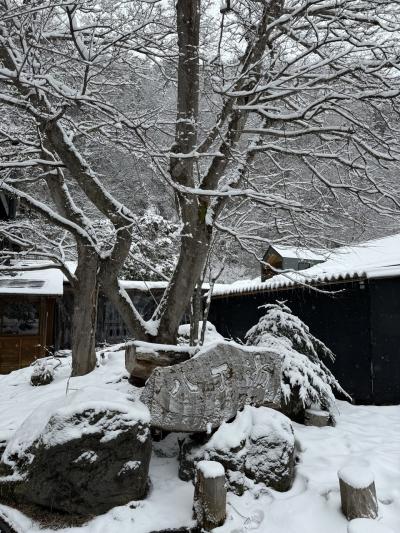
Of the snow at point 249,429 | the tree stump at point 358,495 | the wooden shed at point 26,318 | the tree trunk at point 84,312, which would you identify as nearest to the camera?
the tree stump at point 358,495

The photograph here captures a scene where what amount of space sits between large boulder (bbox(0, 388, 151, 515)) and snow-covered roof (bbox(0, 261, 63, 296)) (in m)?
7.02

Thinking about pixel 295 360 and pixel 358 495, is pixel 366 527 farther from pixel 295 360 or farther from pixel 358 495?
Answer: pixel 295 360

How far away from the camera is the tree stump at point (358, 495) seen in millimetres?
4078

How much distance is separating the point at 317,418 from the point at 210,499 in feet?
9.79

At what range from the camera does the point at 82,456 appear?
448 cm

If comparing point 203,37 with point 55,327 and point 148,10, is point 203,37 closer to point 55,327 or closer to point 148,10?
point 148,10

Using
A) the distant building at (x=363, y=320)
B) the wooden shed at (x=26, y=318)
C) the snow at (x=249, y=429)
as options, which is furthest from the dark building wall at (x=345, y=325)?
the wooden shed at (x=26, y=318)

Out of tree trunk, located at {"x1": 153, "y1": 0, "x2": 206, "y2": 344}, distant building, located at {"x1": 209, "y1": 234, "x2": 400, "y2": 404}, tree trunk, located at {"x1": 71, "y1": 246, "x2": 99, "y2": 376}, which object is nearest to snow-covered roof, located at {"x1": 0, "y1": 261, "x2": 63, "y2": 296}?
tree trunk, located at {"x1": 71, "y1": 246, "x2": 99, "y2": 376}

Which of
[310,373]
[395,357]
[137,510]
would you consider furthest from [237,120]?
[395,357]

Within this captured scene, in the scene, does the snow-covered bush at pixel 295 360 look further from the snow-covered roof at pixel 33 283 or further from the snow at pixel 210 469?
the snow-covered roof at pixel 33 283

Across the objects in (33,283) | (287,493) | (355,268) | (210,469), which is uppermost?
(355,268)

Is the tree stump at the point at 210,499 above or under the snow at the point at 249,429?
under

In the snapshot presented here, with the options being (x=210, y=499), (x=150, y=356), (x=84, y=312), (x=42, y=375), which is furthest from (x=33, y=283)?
(x=210, y=499)

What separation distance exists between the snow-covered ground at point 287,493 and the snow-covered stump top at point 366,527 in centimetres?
51
